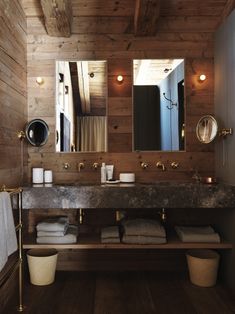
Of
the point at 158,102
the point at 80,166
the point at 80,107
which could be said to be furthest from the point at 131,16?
the point at 80,166

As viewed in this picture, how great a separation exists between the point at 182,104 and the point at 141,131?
488 millimetres

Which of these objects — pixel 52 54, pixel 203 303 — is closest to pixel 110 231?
pixel 203 303

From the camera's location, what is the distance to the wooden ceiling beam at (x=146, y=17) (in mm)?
2703

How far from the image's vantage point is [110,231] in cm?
281

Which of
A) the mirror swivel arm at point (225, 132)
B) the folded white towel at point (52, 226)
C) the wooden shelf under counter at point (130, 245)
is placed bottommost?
the wooden shelf under counter at point (130, 245)

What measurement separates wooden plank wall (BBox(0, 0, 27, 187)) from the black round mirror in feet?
0.34

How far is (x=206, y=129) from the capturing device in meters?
2.96

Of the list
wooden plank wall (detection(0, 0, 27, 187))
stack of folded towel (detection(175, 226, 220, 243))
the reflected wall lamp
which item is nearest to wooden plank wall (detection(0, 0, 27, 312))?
wooden plank wall (detection(0, 0, 27, 187))

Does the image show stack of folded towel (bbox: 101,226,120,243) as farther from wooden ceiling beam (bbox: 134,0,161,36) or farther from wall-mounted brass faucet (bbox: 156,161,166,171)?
wooden ceiling beam (bbox: 134,0,161,36)

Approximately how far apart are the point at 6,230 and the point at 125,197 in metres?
0.97

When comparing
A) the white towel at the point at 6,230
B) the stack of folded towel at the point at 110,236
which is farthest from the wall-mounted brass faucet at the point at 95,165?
the white towel at the point at 6,230

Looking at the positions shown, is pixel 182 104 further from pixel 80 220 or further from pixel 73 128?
pixel 80 220

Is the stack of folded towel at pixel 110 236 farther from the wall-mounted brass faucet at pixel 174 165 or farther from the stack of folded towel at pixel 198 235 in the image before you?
the wall-mounted brass faucet at pixel 174 165

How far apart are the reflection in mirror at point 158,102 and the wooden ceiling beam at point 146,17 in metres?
0.28
